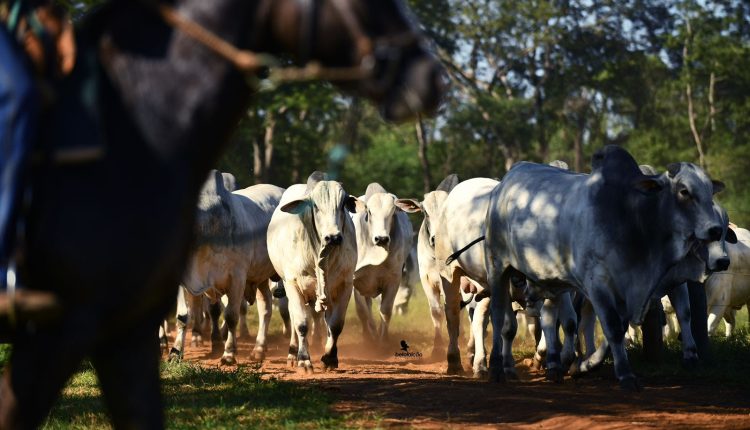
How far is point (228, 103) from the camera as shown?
4.29 metres

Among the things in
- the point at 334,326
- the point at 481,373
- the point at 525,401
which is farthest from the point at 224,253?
the point at 525,401

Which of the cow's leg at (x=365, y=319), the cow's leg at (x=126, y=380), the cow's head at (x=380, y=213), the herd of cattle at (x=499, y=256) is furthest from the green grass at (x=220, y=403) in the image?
the cow's leg at (x=365, y=319)

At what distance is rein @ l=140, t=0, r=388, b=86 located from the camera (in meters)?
4.13

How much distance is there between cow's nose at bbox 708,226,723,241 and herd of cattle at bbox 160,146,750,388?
10 millimetres

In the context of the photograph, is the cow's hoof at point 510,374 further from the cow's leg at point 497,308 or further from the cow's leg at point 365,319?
the cow's leg at point 365,319

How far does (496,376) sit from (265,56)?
27.3ft

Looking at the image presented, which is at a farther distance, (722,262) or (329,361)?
(329,361)

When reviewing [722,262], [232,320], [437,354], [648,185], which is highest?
[648,185]

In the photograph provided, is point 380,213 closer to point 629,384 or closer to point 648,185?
point 648,185

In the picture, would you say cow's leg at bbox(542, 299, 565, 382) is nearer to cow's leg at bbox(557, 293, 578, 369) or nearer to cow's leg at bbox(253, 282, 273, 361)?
cow's leg at bbox(557, 293, 578, 369)

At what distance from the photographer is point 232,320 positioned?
14953 millimetres

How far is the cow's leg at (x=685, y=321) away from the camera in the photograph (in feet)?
42.9

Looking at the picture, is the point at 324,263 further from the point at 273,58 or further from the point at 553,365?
the point at 273,58

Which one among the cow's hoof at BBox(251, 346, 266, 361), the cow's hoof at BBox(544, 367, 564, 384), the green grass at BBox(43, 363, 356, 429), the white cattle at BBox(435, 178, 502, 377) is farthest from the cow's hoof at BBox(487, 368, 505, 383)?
the cow's hoof at BBox(251, 346, 266, 361)
